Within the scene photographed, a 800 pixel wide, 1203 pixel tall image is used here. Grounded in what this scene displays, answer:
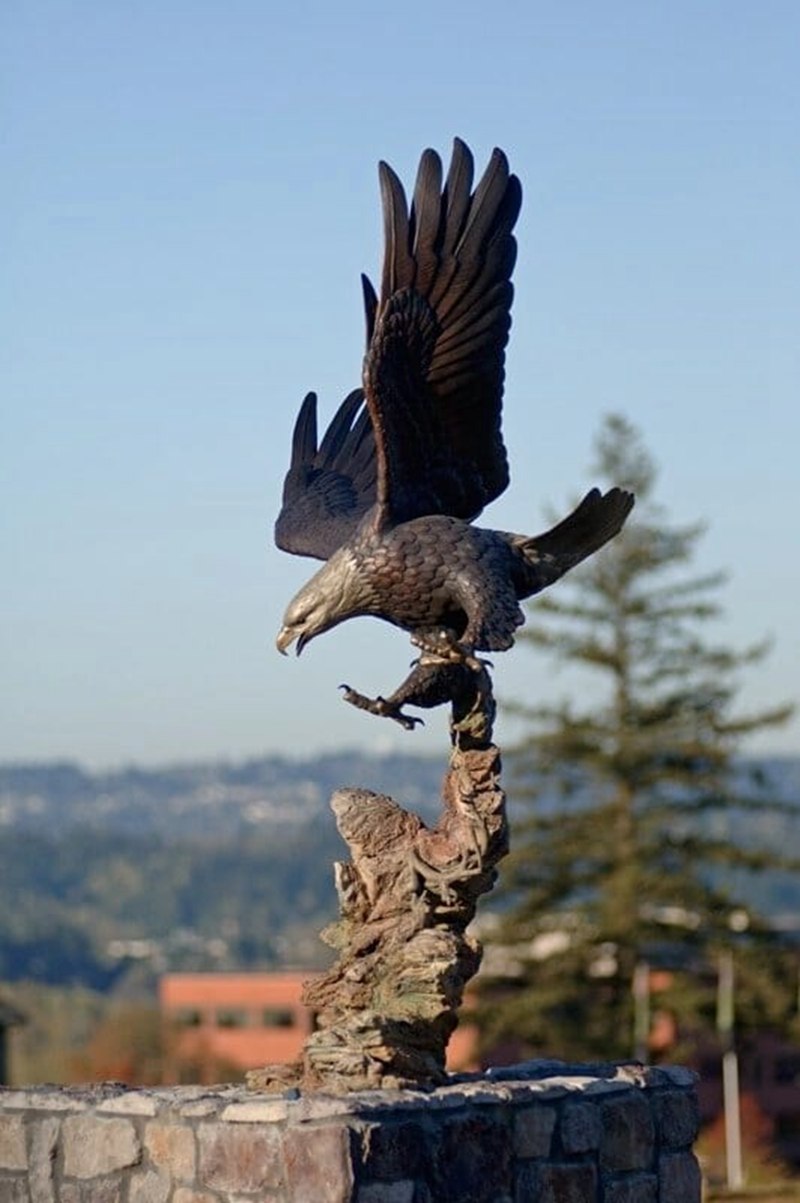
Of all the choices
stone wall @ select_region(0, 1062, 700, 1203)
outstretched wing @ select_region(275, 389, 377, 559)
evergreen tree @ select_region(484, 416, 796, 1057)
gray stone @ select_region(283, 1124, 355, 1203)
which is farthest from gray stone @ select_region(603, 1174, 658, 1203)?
evergreen tree @ select_region(484, 416, 796, 1057)

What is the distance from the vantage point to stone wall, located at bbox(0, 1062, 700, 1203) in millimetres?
6426

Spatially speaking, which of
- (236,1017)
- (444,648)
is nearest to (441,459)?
(444,648)

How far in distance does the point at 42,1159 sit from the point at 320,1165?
3.62 feet

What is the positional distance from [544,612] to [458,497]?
1947 cm

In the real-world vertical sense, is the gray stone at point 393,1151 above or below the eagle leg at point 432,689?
below

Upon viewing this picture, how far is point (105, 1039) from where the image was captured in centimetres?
3750

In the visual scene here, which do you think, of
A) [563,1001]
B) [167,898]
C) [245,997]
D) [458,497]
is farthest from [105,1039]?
[167,898]

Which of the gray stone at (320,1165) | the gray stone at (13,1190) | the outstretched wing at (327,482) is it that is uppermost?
the outstretched wing at (327,482)

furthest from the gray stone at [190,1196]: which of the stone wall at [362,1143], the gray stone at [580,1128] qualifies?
the gray stone at [580,1128]

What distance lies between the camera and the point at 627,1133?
7.34 metres

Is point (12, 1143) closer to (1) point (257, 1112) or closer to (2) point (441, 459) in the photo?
(1) point (257, 1112)

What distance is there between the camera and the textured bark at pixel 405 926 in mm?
6914

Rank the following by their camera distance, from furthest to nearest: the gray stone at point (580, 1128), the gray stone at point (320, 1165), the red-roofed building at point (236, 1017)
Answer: the red-roofed building at point (236, 1017), the gray stone at point (580, 1128), the gray stone at point (320, 1165)

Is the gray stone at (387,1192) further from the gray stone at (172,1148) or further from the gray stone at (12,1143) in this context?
the gray stone at (12,1143)
